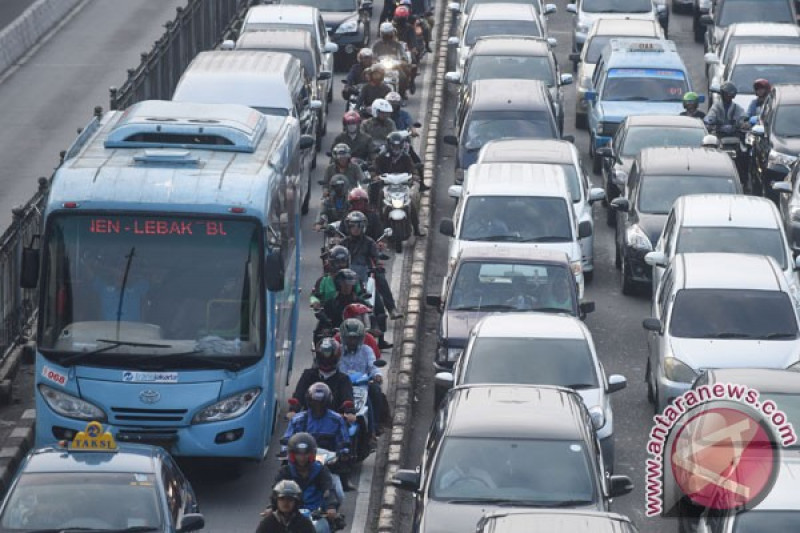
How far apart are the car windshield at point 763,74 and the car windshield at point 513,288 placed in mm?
12436

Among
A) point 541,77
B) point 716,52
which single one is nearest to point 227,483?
point 541,77

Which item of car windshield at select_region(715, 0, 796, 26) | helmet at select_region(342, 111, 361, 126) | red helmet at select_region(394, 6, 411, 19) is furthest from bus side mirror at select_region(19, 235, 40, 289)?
car windshield at select_region(715, 0, 796, 26)

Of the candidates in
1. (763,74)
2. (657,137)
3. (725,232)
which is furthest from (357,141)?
(763,74)

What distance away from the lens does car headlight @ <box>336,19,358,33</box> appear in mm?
40969

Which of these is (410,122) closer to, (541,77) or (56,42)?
(541,77)

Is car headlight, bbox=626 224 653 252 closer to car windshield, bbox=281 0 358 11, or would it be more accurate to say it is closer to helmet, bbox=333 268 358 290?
helmet, bbox=333 268 358 290

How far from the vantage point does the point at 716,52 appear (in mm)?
39031

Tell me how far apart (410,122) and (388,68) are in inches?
177

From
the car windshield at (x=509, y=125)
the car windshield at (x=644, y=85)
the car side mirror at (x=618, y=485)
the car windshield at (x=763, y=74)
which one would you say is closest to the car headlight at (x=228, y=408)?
the car side mirror at (x=618, y=485)

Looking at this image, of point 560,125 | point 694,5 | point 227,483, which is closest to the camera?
point 227,483

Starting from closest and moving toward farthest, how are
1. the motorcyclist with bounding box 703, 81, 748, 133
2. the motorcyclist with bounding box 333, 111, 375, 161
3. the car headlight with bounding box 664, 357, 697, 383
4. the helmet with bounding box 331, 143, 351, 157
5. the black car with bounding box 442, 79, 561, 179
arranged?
the car headlight with bounding box 664, 357, 697, 383 → the helmet with bounding box 331, 143, 351, 157 → the motorcyclist with bounding box 333, 111, 375, 161 → the black car with bounding box 442, 79, 561, 179 → the motorcyclist with bounding box 703, 81, 748, 133

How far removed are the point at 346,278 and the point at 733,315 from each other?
3.87 meters

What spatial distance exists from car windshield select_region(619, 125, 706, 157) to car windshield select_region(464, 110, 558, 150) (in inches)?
43.1

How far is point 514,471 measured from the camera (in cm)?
1641
